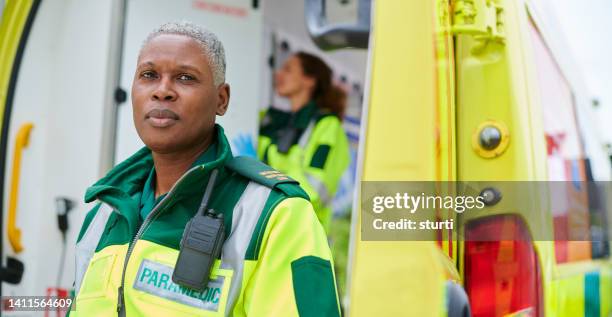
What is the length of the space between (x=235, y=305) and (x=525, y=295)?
0.67m

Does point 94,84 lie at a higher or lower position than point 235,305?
higher

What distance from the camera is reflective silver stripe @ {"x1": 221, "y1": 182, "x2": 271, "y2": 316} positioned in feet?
4.04

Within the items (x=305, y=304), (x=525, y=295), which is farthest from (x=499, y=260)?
(x=305, y=304)

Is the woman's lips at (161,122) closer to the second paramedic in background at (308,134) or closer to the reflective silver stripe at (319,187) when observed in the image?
the second paramedic in background at (308,134)

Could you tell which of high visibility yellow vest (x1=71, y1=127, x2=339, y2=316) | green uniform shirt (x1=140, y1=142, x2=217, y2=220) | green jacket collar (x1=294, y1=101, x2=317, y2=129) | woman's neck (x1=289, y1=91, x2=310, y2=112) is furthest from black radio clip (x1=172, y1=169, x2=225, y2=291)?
woman's neck (x1=289, y1=91, x2=310, y2=112)

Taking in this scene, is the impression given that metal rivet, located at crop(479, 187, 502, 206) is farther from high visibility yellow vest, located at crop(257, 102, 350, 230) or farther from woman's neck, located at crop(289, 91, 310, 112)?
woman's neck, located at crop(289, 91, 310, 112)

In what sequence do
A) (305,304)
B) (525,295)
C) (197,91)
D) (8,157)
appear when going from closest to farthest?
(305,304) < (197,91) < (525,295) < (8,157)

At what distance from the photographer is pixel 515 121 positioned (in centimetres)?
157

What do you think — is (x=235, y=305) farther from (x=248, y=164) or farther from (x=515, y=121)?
(x=515, y=121)

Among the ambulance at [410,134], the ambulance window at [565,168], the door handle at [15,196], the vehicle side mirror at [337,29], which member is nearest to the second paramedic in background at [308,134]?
the ambulance at [410,134]

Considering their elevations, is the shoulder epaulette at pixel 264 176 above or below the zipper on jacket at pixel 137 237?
above

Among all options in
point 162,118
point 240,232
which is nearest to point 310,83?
point 162,118

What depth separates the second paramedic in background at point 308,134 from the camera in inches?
142

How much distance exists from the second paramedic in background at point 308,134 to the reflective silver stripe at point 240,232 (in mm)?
2078
